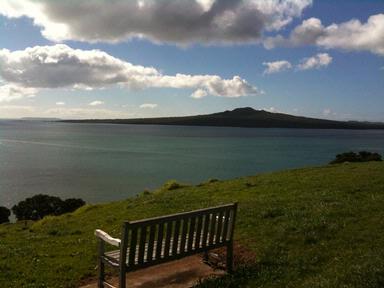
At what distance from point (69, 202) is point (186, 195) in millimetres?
32404

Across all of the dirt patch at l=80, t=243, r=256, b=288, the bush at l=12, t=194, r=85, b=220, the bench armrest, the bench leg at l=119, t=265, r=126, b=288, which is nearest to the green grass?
the dirt patch at l=80, t=243, r=256, b=288

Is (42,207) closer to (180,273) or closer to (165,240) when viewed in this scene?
(180,273)

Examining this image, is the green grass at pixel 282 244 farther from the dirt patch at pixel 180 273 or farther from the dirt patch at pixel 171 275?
the dirt patch at pixel 171 275

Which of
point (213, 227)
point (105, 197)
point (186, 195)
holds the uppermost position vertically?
point (213, 227)

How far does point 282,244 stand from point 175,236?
3811mm

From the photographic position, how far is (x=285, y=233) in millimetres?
12453

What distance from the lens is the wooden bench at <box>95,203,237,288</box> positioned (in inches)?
313

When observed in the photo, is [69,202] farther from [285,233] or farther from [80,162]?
[80,162]

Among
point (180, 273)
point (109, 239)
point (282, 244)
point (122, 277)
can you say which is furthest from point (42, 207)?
point (122, 277)

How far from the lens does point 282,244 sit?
1142cm

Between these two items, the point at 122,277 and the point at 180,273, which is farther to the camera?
the point at 180,273

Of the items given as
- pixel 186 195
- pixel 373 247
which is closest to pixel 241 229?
pixel 373 247

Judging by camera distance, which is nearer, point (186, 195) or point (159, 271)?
point (159, 271)

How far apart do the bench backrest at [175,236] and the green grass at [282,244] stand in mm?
858
